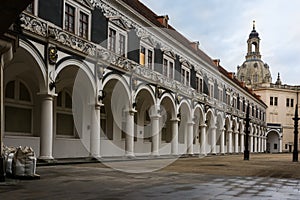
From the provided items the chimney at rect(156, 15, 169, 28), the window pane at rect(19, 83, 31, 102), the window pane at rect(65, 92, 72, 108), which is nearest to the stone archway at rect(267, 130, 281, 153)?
the chimney at rect(156, 15, 169, 28)

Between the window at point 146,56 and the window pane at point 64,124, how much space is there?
650 cm

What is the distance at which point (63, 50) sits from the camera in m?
20.7

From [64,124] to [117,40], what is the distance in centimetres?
585

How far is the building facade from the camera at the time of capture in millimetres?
19609

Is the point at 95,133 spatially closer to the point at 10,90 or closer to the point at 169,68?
the point at 10,90

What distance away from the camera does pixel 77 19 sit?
2214cm

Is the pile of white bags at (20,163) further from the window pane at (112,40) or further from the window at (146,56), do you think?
the window at (146,56)

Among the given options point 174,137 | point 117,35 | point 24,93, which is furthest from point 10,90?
point 174,137

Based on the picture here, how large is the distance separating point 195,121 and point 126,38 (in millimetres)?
16953

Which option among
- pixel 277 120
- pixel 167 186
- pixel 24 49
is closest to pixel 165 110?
pixel 24 49

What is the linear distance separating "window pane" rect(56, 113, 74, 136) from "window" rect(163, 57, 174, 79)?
1001 centimetres

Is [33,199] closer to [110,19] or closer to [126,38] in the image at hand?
[110,19]

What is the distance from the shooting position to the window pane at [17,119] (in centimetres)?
2159

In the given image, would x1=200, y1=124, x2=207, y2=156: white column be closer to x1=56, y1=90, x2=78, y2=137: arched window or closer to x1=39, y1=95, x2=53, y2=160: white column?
x1=56, y1=90, x2=78, y2=137: arched window
